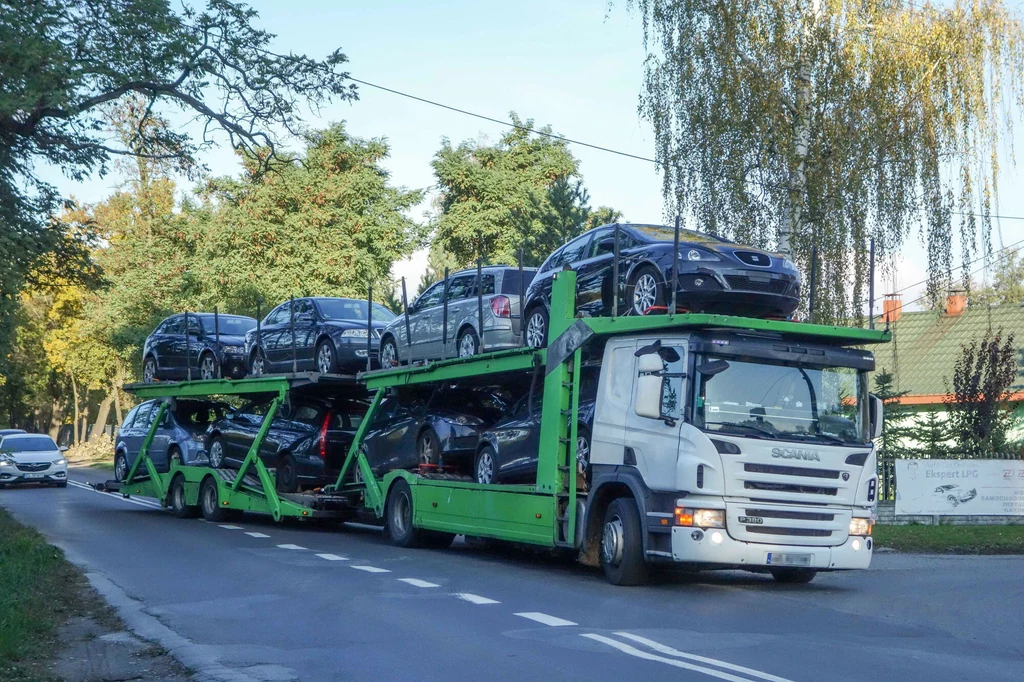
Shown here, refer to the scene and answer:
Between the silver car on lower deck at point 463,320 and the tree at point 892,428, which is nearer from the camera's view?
the silver car on lower deck at point 463,320

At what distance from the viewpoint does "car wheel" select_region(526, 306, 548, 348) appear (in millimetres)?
14164

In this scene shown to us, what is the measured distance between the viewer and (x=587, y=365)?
43.2ft

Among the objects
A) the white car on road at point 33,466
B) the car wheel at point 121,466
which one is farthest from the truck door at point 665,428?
the white car on road at point 33,466

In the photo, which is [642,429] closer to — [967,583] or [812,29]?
[967,583]

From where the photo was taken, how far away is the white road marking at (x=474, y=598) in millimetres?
11016

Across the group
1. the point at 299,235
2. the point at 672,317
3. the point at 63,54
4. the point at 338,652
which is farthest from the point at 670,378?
the point at 299,235

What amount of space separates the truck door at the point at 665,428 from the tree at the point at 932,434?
13.5m

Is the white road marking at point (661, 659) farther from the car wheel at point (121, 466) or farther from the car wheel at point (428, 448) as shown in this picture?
the car wheel at point (121, 466)

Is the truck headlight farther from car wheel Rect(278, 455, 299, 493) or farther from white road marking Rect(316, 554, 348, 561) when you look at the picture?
car wheel Rect(278, 455, 299, 493)

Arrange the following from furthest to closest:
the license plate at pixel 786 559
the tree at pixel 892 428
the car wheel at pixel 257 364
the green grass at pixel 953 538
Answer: the tree at pixel 892 428
the car wheel at pixel 257 364
the green grass at pixel 953 538
the license plate at pixel 786 559

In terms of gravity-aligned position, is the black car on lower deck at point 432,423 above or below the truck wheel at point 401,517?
above

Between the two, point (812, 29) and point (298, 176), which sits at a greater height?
point (298, 176)

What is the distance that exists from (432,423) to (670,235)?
448cm

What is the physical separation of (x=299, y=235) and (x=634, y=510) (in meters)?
35.6
